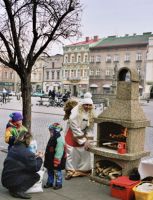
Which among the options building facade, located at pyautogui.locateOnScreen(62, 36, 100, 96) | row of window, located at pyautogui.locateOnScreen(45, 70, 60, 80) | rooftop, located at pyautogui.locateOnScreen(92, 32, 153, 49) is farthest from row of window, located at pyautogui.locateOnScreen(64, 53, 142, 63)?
row of window, located at pyautogui.locateOnScreen(45, 70, 60, 80)

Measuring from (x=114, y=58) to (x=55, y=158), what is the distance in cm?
6692

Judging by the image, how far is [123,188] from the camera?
5.36 meters

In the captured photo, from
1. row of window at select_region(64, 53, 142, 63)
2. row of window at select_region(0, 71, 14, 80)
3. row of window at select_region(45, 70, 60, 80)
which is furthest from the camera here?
row of window at select_region(0, 71, 14, 80)

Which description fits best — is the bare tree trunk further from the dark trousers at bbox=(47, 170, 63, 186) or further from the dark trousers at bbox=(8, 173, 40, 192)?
the dark trousers at bbox=(8, 173, 40, 192)

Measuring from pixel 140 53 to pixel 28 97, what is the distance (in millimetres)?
60833

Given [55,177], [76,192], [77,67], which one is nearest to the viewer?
[76,192]

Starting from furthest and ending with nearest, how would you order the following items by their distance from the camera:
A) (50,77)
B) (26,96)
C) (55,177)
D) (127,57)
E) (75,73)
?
(50,77) → (75,73) → (127,57) → (26,96) → (55,177)

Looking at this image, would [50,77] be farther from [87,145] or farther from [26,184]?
[26,184]

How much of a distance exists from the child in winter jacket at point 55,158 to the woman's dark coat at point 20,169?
371mm

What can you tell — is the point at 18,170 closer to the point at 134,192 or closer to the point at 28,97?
the point at 134,192

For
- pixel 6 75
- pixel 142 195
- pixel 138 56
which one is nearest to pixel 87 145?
pixel 142 195

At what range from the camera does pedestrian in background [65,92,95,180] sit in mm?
6438

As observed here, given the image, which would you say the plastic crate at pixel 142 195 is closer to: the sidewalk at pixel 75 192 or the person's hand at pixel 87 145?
the sidewalk at pixel 75 192

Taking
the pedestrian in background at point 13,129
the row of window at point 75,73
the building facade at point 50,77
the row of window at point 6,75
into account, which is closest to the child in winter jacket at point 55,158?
the pedestrian in background at point 13,129
